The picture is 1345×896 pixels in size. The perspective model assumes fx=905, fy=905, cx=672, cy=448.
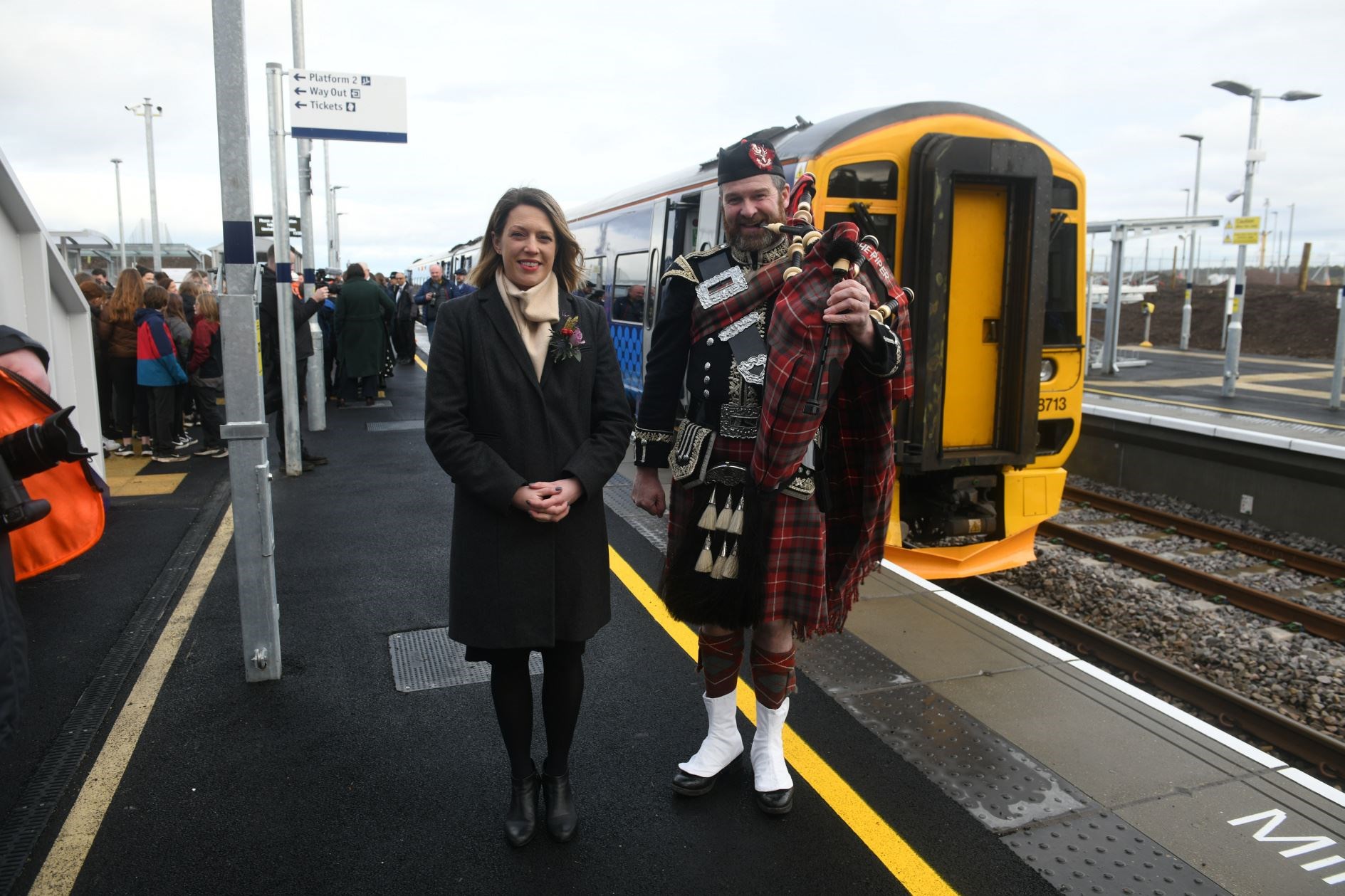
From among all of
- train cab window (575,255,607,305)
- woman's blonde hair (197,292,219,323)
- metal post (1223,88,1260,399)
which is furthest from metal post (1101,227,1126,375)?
woman's blonde hair (197,292,219,323)

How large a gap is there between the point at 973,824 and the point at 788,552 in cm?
111

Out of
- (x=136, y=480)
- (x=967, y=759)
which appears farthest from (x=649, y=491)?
(x=136, y=480)

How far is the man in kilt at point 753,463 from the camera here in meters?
2.91

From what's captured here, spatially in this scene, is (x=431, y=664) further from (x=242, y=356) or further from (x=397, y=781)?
(x=242, y=356)

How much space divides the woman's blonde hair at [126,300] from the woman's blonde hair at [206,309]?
51cm

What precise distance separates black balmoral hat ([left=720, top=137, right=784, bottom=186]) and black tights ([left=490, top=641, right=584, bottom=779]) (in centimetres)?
160

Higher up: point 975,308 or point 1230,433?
point 975,308

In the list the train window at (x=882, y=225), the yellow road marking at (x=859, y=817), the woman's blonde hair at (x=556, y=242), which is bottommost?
the yellow road marking at (x=859, y=817)

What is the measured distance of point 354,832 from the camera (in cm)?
295

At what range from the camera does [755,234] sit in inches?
116

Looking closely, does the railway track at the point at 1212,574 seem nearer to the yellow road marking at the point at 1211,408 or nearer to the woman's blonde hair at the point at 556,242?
the yellow road marking at the point at 1211,408

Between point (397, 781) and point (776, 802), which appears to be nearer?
point (776, 802)

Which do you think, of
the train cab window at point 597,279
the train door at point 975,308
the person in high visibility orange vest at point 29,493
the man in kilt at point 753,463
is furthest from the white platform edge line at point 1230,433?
the person in high visibility orange vest at point 29,493

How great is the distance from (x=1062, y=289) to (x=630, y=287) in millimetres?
5486
